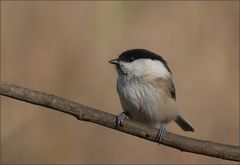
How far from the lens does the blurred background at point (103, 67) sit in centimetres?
Result: 447

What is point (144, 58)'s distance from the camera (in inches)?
122

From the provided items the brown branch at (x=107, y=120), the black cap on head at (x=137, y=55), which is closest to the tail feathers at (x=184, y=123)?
the black cap on head at (x=137, y=55)

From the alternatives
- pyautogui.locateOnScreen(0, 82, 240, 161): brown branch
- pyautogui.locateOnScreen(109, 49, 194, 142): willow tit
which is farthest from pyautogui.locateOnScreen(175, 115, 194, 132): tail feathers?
pyautogui.locateOnScreen(0, 82, 240, 161): brown branch

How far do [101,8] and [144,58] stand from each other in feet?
5.23

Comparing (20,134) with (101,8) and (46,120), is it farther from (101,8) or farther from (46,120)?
(101,8)

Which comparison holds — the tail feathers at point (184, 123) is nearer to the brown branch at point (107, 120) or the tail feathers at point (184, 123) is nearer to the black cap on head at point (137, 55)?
the black cap on head at point (137, 55)

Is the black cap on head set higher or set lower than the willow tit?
higher

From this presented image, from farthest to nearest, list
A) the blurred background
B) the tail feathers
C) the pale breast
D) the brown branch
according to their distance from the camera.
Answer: the blurred background, the tail feathers, the pale breast, the brown branch

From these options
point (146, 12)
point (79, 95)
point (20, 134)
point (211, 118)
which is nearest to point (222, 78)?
point (211, 118)

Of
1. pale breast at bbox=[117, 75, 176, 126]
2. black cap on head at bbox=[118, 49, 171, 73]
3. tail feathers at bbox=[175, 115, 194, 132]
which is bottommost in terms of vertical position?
tail feathers at bbox=[175, 115, 194, 132]

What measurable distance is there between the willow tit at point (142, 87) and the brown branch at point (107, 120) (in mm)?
523

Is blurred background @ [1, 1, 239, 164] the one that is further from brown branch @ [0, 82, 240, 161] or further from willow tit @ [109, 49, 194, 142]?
brown branch @ [0, 82, 240, 161]

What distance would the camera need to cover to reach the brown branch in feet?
7.52

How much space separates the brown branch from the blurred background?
193 cm
